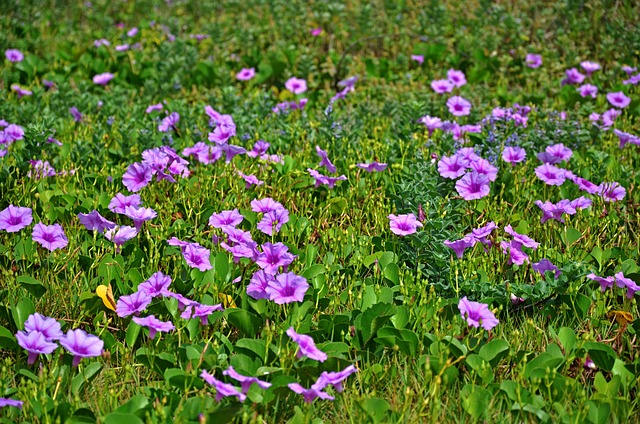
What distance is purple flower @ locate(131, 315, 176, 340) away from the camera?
2.50 m

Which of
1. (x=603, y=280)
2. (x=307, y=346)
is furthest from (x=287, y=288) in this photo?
(x=603, y=280)

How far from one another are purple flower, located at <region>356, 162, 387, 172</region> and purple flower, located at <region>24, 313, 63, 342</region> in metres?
1.74

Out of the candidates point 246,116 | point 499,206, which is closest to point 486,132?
point 499,206

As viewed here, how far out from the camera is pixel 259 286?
2.71m

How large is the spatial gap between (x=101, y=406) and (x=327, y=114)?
235cm

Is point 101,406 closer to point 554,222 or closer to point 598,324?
point 598,324

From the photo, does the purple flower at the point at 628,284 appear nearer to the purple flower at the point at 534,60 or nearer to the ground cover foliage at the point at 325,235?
the ground cover foliage at the point at 325,235

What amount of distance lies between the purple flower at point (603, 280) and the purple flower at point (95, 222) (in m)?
1.90

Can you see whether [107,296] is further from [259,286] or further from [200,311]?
[259,286]

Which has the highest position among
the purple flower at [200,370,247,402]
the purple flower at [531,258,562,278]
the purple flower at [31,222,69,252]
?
the purple flower at [200,370,247,402]

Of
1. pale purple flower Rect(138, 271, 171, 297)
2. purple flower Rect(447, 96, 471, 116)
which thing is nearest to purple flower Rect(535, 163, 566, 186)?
purple flower Rect(447, 96, 471, 116)

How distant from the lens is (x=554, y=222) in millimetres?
3461

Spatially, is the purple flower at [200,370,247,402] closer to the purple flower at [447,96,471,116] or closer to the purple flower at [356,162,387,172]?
the purple flower at [356,162,387,172]

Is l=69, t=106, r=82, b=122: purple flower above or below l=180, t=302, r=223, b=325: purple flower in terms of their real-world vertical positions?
below
